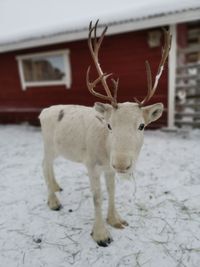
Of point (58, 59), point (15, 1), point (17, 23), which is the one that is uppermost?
point (15, 1)

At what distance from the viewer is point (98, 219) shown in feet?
8.89

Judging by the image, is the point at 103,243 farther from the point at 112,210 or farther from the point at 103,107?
the point at 103,107

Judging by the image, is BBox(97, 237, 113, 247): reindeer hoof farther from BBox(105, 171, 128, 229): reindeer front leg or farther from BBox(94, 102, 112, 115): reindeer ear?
BBox(94, 102, 112, 115): reindeer ear

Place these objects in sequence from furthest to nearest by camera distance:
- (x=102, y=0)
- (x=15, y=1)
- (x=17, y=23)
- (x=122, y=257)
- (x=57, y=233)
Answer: (x=15, y=1)
(x=17, y=23)
(x=102, y=0)
(x=57, y=233)
(x=122, y=257)

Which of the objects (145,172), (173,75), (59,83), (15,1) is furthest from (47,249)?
(15,1)

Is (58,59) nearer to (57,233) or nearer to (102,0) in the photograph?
(102,0)

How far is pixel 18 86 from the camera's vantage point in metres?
8.84

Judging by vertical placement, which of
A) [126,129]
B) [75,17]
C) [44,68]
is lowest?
[126,129]

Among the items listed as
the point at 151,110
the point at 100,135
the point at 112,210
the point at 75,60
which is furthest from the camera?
the point at 75,60

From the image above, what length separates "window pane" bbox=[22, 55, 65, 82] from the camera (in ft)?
25.8

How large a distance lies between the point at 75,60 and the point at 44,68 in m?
1.21

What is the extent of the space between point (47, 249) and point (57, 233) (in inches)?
10.5

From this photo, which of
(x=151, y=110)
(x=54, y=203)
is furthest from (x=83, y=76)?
(x=151, y=110)

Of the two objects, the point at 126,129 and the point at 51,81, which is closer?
the point at 126,129
